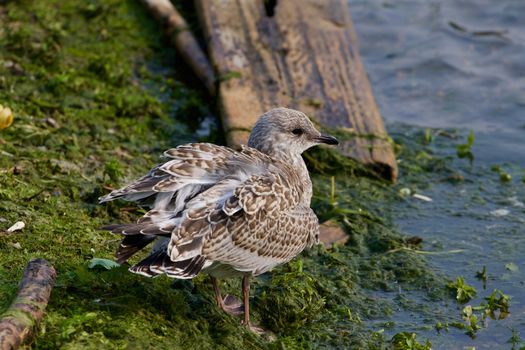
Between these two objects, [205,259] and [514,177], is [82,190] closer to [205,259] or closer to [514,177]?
[205,259]

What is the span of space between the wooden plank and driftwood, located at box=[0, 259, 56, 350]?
296 cm

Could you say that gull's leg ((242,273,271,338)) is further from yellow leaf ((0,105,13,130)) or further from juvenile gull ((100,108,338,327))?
yellow leaf ((0,105,13,130))

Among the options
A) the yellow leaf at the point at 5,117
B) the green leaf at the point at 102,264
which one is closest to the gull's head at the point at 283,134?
the green leaf at the point at 102,264

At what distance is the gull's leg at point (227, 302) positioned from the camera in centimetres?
555

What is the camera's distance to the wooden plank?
7.95 meters

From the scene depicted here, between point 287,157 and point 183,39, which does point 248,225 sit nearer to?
point 287,157

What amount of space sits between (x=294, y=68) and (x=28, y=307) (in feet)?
15.3

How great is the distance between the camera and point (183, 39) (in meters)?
9.29

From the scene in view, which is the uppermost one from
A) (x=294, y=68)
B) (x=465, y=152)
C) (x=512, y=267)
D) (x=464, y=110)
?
(x=294, y=68)

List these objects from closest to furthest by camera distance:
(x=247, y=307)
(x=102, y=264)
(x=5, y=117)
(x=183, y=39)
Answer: (x=102, y=264) → (x=247, y=307) → (x=5, y=117) → (x=183, y=39)

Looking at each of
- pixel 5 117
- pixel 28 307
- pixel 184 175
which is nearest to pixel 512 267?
pixel 184 175

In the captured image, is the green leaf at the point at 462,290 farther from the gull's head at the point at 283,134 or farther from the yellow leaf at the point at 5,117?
the yellow leaf at the point at 5,117

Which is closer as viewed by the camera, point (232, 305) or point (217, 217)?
point (217, 217)

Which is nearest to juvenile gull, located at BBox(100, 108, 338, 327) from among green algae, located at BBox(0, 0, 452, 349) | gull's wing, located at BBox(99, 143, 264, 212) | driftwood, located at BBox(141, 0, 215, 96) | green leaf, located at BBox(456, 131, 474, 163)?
gull's wing, located at BBox(99, 143, 264, 212)
